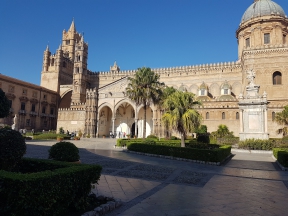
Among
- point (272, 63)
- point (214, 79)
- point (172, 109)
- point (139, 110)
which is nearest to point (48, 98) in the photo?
point (139, 110)

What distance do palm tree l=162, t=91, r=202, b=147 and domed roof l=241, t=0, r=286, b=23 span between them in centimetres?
3579

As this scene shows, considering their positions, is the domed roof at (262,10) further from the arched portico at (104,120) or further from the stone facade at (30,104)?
the stone facade at (30,104)

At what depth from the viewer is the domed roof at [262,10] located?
43.4 meters

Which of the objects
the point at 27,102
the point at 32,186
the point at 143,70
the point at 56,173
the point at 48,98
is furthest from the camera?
the point at 48,98

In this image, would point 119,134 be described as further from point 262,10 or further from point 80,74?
point 262,10

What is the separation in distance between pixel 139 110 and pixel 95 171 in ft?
126

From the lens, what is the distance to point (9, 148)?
215 inches

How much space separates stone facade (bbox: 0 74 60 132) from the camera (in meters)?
42.8

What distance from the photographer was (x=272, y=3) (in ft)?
148

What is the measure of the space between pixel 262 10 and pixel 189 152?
41.5 meters

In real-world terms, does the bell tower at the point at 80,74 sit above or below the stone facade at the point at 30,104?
above

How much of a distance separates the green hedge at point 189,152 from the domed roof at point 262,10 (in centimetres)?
3904

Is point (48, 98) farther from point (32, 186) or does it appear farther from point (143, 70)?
point (32, 186)

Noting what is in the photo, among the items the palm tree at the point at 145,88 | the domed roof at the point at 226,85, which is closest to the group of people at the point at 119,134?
the palm tree at the point at 145,88
